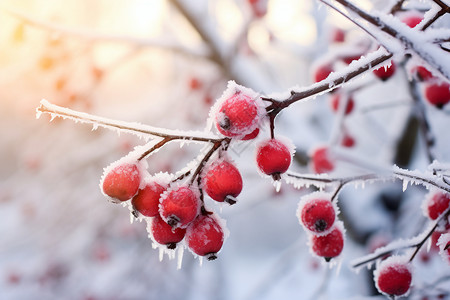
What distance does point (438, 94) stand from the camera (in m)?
1.17

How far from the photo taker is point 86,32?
6.99 ft

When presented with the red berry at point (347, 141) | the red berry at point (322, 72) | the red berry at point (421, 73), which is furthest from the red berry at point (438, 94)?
the red berry at point (347, 141)

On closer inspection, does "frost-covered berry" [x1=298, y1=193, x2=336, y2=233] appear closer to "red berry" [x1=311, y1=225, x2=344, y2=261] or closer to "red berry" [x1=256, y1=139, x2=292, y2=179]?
"red berry" [x1=311, y1=225, x2=344, y2=261]

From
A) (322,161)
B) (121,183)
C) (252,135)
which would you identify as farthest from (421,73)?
(121,183)

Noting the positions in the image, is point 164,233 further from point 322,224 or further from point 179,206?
point 322,224

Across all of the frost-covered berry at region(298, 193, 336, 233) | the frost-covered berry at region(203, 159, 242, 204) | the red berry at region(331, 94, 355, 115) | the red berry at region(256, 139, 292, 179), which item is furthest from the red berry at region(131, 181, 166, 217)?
the red berry at region(331, 94, 355, 115)

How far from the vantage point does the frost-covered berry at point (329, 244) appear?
39.3 inches

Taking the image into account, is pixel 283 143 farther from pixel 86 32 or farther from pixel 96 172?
pixel 96 172

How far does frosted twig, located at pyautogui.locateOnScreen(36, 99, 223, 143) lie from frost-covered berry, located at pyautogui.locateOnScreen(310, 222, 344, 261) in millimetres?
430

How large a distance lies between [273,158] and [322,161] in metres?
0.79

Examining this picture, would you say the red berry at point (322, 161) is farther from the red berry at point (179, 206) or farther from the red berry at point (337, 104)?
the red berry at point (179, 206)

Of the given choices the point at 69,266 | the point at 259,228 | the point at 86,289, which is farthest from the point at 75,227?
the point at 259,228

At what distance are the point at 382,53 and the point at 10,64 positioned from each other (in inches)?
133

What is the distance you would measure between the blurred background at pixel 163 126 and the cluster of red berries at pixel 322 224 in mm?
217
